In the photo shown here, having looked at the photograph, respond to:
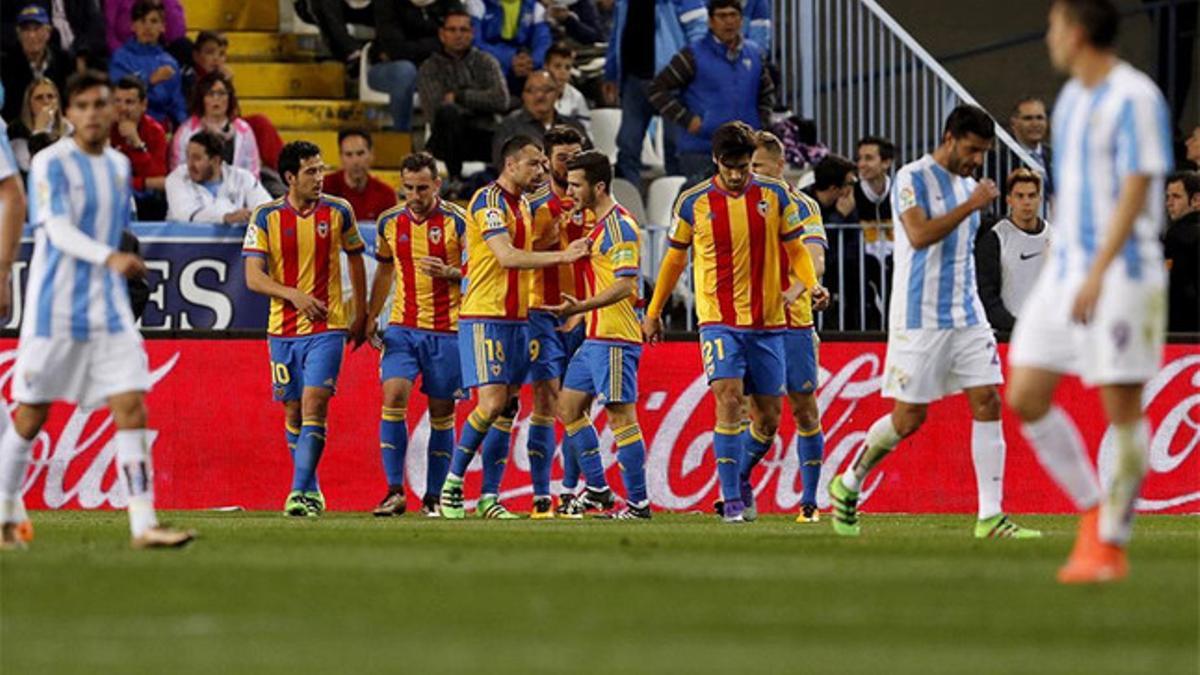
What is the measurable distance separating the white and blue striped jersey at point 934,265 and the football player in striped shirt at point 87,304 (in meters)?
4.13

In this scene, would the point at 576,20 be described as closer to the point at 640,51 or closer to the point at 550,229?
the point at 640,51

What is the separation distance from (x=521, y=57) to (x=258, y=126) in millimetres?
2646

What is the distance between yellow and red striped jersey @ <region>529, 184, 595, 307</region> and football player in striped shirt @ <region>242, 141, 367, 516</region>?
44.3 inches

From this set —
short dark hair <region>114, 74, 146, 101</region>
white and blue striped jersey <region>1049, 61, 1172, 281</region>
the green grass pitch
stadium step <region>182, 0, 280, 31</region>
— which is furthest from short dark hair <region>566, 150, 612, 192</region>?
stadium step <region>182, 0, 280, 31</region>

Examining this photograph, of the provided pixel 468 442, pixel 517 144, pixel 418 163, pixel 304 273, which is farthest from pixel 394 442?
pixel 517 144

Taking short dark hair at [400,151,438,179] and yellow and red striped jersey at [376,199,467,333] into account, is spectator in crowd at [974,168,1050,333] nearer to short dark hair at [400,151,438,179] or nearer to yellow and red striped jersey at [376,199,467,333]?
yellow and red striped jersey at [376,199,467,333]

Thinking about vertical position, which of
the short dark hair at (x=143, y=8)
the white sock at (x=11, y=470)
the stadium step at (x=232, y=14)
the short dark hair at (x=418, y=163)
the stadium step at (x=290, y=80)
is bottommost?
the white sock at (x=11, y=470)

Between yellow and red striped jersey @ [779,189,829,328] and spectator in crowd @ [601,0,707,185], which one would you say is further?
spectator in crowd @ [601,0,707,185]

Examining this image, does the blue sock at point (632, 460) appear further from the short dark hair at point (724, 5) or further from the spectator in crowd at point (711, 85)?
the short dark hair at point (724, 5)

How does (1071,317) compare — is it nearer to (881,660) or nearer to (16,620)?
(881,660)

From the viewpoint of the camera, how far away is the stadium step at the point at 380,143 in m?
23.7

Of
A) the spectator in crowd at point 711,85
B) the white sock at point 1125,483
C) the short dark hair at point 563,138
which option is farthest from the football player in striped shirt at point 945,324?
the spectator in crowd at point 711,85

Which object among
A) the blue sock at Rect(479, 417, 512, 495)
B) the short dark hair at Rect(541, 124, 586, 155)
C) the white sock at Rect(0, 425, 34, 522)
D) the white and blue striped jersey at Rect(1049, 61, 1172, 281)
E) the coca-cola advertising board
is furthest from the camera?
the coca-cola advertising board

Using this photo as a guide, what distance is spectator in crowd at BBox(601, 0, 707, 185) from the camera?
22.5m
